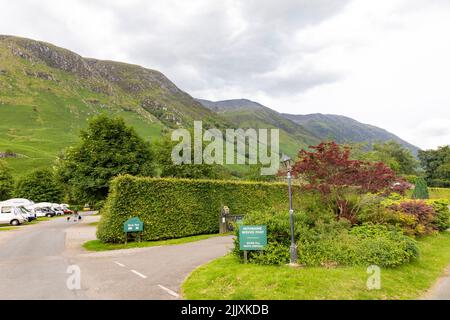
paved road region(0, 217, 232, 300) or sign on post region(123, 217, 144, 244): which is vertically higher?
sign on post region(123, 217, 144, 244)

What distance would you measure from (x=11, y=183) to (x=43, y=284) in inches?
2805

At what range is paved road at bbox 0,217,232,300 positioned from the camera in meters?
8.72

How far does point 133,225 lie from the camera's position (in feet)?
58.3

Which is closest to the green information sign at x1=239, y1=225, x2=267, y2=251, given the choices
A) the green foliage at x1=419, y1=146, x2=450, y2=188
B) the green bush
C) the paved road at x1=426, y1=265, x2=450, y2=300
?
the green bush

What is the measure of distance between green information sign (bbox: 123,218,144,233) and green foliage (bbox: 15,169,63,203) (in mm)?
63493

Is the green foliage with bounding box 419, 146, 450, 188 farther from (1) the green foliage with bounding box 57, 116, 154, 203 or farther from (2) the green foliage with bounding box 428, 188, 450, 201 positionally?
(1) the green foliage with bounding box 57, 116, 154, 203

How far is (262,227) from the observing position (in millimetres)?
Answer: 10836

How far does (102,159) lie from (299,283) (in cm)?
2933

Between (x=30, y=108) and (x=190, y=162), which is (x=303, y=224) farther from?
(x=30, y=108)

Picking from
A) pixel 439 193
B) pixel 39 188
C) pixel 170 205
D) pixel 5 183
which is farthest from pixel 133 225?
pixel 39 188

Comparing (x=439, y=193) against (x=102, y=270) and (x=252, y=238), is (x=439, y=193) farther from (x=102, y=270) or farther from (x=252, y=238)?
(x=102, y=270)

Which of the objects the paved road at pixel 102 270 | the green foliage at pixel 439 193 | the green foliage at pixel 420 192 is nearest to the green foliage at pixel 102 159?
the paved road at pixel 102 270

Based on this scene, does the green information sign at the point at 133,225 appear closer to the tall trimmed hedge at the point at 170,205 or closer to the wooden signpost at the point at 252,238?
the tall trimmed hedge at the point at 170,205

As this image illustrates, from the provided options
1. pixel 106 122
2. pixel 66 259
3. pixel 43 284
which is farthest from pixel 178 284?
pixel 106 122
